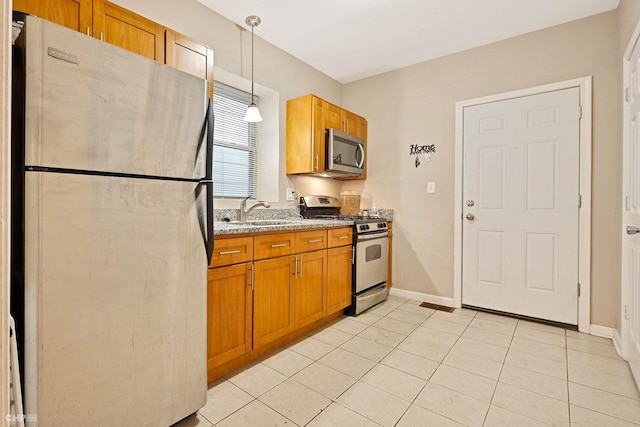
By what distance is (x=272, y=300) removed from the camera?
2109 millimetres

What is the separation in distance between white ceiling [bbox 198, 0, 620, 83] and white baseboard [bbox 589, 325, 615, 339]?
2.54 meters

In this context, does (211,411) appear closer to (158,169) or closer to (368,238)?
(158,169)

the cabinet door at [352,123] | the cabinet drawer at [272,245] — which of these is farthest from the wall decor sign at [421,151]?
the cabinet drawer at [272,245]

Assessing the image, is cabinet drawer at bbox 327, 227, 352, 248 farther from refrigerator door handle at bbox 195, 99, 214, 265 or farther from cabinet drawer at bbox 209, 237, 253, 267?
refrigerator door handle at bbox 195, 99, 214, 265

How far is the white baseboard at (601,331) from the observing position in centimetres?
247

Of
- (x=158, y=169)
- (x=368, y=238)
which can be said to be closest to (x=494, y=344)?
(x=368, y=238)

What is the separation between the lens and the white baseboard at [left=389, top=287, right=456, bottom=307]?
3.25m

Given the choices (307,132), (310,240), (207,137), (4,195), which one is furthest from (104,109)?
(307,132)

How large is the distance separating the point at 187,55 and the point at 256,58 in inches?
39.7

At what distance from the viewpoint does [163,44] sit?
1.88m

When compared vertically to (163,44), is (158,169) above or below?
below

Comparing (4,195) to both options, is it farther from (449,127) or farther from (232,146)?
(449,127)

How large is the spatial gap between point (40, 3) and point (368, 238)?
2705 millimetres

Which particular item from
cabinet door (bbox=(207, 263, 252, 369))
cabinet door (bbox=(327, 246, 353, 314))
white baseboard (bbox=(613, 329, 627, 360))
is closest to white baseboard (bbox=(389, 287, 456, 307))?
cabinet door (bbox=(327, 246, 353, 314))
